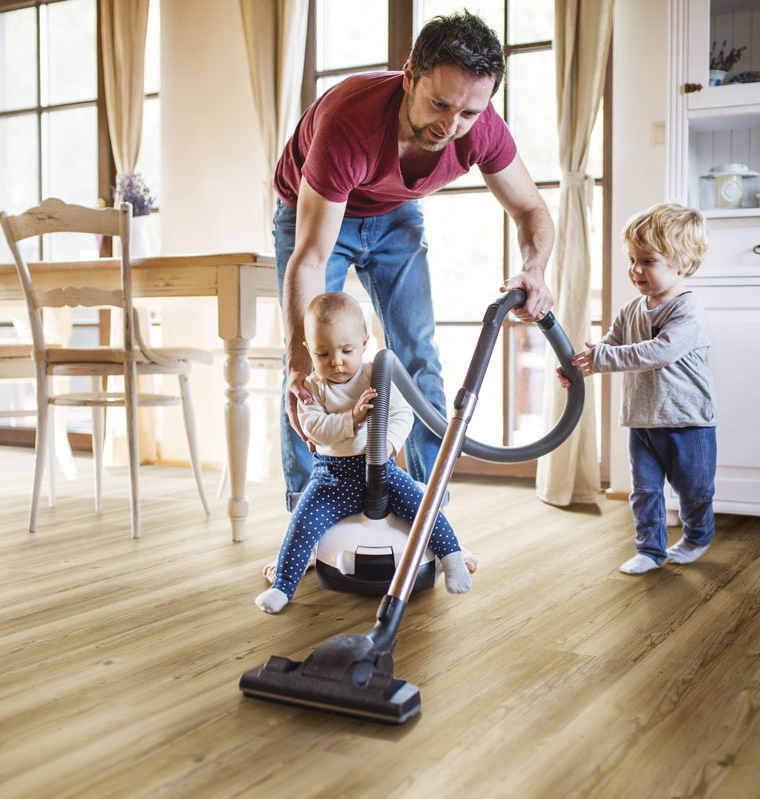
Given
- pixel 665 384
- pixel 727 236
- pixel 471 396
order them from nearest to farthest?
pixel 471 396, pixel 665 384, pixel 727 236

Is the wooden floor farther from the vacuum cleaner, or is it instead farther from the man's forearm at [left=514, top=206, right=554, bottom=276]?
the man's forearm at [left=514, top=206, right=554, bottom=276]

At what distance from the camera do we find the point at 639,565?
2082mm

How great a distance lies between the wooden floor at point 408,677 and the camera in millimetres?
1078

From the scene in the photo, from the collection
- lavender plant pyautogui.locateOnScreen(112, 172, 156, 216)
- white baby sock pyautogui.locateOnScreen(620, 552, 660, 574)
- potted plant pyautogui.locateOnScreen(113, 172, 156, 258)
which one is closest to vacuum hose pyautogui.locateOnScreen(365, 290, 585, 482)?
white baby sock pyautogui.locateOnScreen(620, 552, 660, 574)

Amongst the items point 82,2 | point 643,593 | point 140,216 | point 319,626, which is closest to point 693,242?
point 643,593

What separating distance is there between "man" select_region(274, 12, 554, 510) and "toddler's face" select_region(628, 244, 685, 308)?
27 centimetres

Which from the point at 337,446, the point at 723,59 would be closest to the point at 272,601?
the point at 337,446

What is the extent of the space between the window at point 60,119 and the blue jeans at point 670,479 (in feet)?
9.60

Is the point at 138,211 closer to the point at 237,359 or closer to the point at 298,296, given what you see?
the point at 237,359

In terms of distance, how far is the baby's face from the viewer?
178cm

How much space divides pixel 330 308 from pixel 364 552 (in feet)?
1.54

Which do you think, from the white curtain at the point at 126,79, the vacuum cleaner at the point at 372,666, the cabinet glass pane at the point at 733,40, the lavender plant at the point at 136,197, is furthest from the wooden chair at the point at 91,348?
the cabinet glass pane at the point at 733,40

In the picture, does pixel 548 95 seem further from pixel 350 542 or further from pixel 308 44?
pixel 350 542

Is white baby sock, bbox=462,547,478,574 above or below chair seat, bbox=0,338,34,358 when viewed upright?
below
